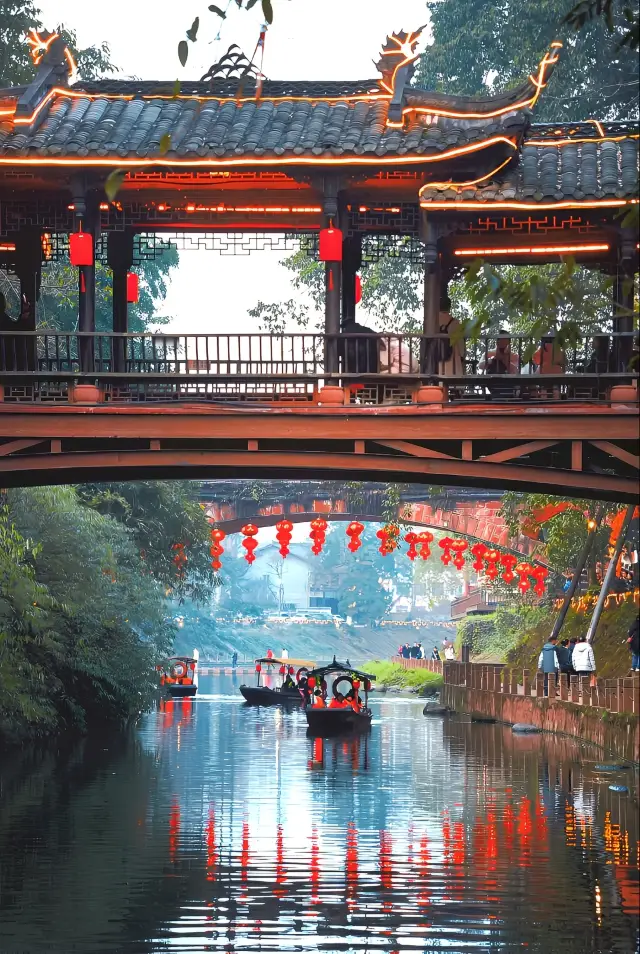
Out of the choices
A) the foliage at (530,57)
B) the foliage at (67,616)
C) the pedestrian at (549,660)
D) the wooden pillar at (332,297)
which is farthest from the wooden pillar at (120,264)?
the foliage at (530,57)

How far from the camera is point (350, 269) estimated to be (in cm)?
1986

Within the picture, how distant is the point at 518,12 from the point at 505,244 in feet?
81.2

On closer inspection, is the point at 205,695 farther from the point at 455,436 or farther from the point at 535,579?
the point at 455,436

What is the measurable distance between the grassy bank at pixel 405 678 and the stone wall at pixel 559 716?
39.0ft

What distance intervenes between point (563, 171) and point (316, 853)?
811cm

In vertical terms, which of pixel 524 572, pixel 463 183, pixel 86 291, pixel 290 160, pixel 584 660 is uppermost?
pixel 290 160

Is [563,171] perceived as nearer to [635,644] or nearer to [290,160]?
[290,160]

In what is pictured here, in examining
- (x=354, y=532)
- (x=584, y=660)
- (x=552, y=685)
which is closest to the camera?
(x=584, y=660)

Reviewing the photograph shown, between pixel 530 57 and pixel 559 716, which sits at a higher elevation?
pixel 530 57

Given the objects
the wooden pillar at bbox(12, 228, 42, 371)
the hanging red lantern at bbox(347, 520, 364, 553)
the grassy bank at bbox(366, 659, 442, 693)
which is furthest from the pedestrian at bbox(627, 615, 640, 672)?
the grassy bank at bbox(366, 659, 442, 693)

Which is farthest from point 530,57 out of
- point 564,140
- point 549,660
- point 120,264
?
point 120,264

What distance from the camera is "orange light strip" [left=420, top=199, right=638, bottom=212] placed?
17.1m

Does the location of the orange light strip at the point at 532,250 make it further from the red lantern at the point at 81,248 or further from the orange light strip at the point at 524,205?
the red lantern at the point at 81,248

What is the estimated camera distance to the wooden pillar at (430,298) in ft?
57.1
